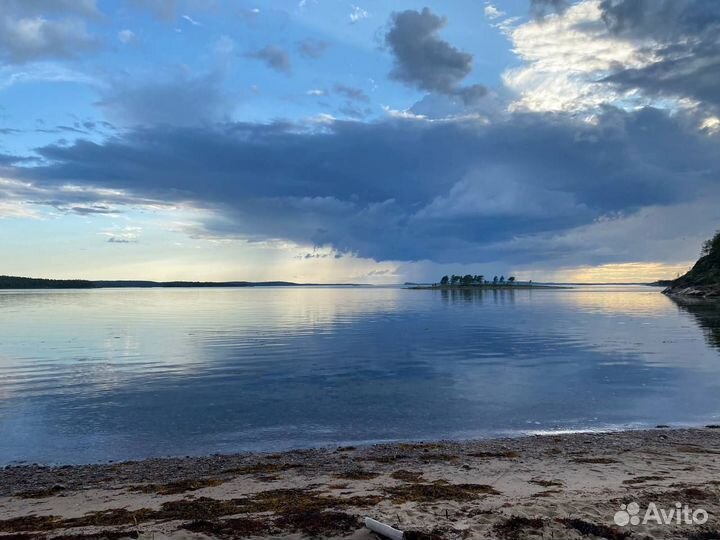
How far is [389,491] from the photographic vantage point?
1118cm

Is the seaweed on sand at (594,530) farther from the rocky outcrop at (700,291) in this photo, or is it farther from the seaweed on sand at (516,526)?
the rocky outcrop at (700,291)

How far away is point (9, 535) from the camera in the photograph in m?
9.11

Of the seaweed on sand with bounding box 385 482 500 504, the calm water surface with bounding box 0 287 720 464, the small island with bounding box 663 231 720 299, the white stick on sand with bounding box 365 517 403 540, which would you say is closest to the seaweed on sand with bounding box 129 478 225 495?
the calm water surface with bounding box 0 287 720 464

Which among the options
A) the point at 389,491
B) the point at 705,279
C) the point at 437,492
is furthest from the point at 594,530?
the point at 705,279

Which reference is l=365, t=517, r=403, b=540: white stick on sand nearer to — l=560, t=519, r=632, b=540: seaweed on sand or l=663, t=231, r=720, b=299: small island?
l=560, t=519, r=632, b=540: seaweed on sand

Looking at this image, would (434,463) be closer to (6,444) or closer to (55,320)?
(6,444)

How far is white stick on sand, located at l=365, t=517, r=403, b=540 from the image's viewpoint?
26.7ft

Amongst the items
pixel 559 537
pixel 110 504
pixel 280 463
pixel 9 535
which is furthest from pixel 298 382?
pixel 559 537

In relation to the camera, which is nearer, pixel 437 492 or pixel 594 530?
pixel 594 530

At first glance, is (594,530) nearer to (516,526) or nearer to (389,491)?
(516,526)

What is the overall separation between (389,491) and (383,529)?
290 cm

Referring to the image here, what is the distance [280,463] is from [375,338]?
35.0 meters

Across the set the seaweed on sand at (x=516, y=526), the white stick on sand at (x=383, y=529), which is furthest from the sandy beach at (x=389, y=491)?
the white stick on sand at (x=383, y=529)

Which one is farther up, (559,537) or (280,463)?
(559,537)
